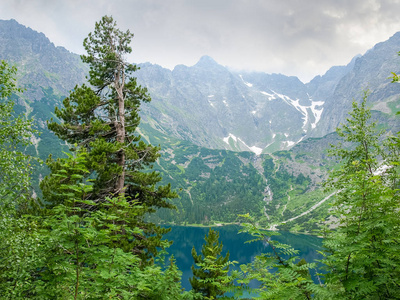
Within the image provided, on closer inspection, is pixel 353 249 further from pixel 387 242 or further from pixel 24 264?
pixel 24 264

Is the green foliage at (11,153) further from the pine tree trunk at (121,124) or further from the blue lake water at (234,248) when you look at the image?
the blue lake water at (234,248)

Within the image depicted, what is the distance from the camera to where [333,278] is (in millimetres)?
5027

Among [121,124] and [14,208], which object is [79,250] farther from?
[121,124]

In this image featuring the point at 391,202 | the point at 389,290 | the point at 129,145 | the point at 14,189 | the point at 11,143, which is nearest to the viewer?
the point at 389,290

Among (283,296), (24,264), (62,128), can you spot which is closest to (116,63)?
(62,128)

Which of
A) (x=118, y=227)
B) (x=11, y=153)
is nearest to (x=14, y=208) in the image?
(x=11, y=153)

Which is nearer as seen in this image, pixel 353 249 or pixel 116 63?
pixel 353 249

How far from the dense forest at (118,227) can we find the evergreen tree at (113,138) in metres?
0.10

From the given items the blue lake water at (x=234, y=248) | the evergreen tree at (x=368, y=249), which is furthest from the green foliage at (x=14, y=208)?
the blue lake water at (x=234, y=248)

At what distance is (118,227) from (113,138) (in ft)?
50.0

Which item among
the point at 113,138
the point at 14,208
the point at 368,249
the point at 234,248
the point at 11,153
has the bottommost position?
the point at 234,248

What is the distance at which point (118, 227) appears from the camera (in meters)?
7.03

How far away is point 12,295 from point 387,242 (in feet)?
38.0

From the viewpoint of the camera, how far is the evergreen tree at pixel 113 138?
16219 mm
